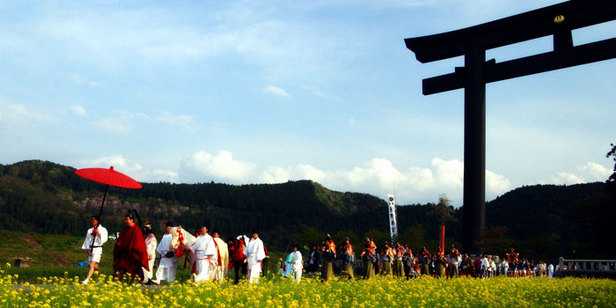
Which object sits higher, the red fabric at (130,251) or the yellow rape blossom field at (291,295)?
the red fabric at (130,251)

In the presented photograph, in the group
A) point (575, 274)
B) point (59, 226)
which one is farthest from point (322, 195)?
point (575, 274)

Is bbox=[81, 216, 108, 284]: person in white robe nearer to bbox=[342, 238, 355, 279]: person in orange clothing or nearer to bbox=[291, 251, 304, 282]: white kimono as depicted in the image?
bbox=[291, 251, 304, 282]: white kimono

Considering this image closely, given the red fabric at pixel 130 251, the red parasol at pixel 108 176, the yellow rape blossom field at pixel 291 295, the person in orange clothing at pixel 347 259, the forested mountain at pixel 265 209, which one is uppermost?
the forested mountain at pixel 265 209

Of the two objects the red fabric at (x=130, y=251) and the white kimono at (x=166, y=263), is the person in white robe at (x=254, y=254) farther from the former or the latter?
the red fabric at (x=130, y=251)

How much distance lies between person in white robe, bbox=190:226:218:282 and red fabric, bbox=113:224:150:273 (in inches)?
80.8

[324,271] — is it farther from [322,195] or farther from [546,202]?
[322,195]

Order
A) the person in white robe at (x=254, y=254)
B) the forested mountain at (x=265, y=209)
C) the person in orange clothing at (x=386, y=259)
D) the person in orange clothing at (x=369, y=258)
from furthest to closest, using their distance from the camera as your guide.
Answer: the forested mountain at (x=265, y=209), the person in orange clothing at (x=386, y=259), the person in orange clothing at (x=369, y=258), the person in white robe at (x=254, y=254)

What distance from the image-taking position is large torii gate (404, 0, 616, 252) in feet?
83.3

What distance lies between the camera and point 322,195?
180 m

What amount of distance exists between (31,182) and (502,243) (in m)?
138

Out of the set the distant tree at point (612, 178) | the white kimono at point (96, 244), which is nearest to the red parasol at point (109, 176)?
the white kimono at point (96, 244)

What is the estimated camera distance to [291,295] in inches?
448

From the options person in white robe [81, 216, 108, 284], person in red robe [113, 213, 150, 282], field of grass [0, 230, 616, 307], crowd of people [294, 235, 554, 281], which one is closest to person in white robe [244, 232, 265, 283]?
field of grass [0, 230, 616, 307]

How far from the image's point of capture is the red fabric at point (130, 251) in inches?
544
